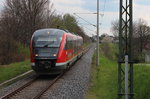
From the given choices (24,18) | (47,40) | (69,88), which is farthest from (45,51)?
(24,18)

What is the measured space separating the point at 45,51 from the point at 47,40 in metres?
0.87

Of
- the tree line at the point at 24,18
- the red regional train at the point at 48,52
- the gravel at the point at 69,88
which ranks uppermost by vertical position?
the tree line at the point at 24,18

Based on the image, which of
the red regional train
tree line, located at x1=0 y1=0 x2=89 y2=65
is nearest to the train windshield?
the red regional train

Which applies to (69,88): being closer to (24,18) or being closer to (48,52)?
(48,52)

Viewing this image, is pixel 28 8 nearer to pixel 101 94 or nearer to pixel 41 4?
pixel 41 4

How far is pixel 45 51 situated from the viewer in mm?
15672

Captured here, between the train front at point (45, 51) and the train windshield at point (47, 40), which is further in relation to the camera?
the train windshield at point (47, 40)

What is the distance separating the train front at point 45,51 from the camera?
15.3 metres

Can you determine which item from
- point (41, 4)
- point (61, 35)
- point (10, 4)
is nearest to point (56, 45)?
point (61, 35)

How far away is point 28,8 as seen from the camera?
3919 cm

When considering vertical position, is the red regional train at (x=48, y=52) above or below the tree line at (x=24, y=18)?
below

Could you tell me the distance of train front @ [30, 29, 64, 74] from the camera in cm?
1533

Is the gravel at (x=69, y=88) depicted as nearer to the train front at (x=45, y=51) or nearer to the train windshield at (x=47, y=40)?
the train front at (x=45, y=51)

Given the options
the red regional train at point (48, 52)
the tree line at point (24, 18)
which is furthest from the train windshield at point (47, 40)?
the tree line at point (24, 18)
